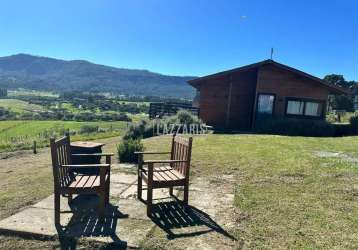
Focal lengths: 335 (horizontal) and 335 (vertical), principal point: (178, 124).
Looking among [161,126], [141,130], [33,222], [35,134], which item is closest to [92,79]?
[35,134]

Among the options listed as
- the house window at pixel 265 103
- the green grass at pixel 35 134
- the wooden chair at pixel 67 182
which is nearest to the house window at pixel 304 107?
the house window at pixel 265 103

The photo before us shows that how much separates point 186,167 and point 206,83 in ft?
49.2

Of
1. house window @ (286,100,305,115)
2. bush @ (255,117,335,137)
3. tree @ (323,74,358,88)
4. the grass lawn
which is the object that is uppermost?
tree @ (323,74,358,88)

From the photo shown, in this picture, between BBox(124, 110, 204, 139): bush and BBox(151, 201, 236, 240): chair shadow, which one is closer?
BBox(151, 201, 236, 240): chair shadow

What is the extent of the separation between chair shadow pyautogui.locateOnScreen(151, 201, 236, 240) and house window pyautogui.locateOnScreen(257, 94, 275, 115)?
14.7 metres

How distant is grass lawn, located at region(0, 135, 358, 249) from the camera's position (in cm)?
412

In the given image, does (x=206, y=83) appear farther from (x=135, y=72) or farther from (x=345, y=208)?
(x=135, y=72)

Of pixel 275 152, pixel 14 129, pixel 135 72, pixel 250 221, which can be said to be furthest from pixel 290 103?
pixel 135 72

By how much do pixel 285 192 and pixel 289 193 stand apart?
0.08 meters

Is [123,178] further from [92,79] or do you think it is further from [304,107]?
[92,79]

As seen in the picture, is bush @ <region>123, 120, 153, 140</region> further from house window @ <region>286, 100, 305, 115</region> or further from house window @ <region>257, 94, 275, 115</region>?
house window @ <region>286, 100, 305, 115</region>

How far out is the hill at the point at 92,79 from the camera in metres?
117

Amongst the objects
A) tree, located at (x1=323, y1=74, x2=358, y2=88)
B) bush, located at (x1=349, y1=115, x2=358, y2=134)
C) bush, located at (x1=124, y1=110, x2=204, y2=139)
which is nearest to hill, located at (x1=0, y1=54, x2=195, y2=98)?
tree, located at (x1=323, y1=74, x2=358, y2=88)

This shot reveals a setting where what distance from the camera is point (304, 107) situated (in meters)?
19.6
